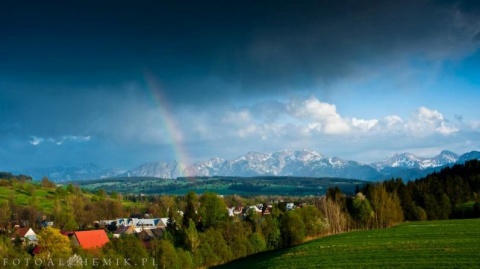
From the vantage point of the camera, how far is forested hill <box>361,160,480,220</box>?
102 metres

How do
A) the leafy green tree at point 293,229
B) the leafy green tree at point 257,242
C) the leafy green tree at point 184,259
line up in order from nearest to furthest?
the leafy green tree at point 184,259, the leafy green tree at point 257,242, the leafy green tree at point 293,229

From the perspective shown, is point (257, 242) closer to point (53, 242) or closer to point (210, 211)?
point (210, 211)

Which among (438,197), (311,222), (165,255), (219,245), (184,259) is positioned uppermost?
(438,197)

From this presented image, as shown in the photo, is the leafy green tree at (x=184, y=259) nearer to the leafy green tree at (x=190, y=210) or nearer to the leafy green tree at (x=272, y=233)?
the leafy green tree at (x=272, y=233)

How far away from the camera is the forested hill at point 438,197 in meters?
102

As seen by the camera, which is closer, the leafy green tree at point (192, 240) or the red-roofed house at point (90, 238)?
the leafy green tree at point (192, 240)

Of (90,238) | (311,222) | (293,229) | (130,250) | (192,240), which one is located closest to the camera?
(130,250)

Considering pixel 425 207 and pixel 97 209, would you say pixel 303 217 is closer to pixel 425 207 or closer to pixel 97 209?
pixel 425 207

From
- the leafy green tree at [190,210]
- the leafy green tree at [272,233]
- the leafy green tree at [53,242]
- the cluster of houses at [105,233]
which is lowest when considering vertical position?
the cluster of houses at [105,233]

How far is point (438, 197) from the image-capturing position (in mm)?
106062

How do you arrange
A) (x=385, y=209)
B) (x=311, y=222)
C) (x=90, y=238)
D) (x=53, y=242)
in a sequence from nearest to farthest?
(x=53, y=242), (x=311, y=222), (x=385, y=209), (x=90, y=238)

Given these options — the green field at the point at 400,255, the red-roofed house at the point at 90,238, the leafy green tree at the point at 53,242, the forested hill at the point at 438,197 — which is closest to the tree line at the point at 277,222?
the forested hill at the point at 438,197

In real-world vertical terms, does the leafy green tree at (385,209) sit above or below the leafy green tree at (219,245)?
above

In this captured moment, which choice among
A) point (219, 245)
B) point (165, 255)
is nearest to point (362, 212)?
point (219, 245)
